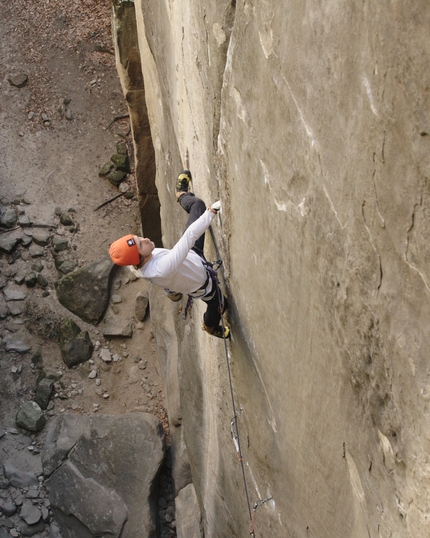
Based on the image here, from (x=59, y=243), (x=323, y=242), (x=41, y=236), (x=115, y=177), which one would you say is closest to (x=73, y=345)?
(x=59, y=243)

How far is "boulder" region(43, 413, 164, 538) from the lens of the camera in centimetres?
680

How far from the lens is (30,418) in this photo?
764 cm

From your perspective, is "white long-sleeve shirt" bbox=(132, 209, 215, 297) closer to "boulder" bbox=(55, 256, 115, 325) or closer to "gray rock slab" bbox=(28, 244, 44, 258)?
"boulder" bbox=(55, 256, 115, 325)

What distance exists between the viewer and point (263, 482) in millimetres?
3900

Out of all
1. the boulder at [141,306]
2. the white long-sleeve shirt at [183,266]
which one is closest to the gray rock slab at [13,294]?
the boulder at [141,306]

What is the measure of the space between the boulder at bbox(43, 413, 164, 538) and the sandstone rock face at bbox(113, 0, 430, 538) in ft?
9.79

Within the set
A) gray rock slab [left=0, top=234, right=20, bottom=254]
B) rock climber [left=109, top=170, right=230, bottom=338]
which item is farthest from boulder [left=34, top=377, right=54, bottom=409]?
rock climber [left=109, top=170, right=230, bottom=338]

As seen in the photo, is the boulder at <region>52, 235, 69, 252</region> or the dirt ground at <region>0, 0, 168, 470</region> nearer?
the dirt ground at <region>0, 0, 168, 470</region>

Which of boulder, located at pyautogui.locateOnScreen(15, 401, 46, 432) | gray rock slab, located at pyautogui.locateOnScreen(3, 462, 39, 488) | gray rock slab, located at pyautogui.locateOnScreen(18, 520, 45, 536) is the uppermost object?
boulder, located at pyautogui.locateOnScreen(15, 401, 46, 432)

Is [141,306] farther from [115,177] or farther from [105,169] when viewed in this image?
[105,169]

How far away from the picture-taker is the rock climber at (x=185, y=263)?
3621mm

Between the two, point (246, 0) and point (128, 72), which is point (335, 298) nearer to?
point (246, 0)

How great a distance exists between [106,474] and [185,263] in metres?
4.03

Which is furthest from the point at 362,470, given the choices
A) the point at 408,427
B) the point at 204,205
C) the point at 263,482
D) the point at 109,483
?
the point at 109,483
